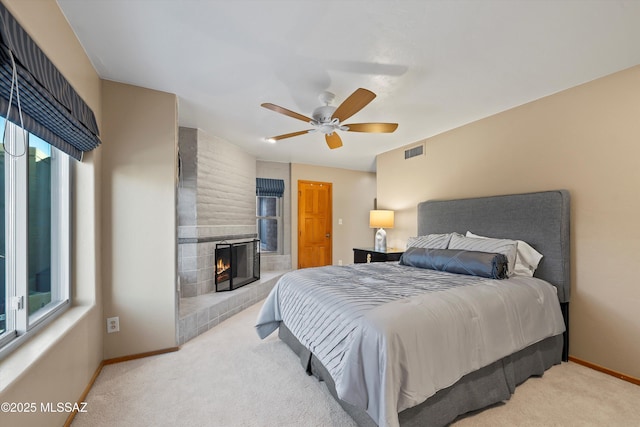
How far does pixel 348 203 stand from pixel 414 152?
2235 mm

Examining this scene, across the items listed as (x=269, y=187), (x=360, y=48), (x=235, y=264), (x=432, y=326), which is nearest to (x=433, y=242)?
(x=432, y=326)

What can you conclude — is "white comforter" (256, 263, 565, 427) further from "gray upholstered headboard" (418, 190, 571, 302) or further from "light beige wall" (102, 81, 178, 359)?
"light beige wall" (102, 81, 178, 359)

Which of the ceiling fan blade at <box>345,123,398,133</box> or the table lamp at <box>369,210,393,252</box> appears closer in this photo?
the ceiling fan blade at <box>345,123,398,133</box>

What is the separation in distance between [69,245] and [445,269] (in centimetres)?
319

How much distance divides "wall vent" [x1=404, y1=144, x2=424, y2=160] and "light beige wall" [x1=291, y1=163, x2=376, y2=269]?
1957 mm

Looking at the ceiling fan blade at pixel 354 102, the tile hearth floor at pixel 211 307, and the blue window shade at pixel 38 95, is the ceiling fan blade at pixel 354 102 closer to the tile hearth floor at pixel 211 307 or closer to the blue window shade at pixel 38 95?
the blue window shade at pixel 38 95

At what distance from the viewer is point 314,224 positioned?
5703 mm

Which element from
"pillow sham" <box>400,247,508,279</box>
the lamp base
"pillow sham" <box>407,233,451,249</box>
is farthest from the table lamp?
"pillow sham" <box>400,247,508,279</box>

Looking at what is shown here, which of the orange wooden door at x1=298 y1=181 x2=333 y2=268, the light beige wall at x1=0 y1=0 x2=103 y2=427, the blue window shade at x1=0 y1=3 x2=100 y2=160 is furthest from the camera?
the orange wooden door at x1=298 y1=181 x2=333 y2=268

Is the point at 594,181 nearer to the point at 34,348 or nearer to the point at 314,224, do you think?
the point at 34,348

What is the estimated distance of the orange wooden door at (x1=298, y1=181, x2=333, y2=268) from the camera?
18.2ft

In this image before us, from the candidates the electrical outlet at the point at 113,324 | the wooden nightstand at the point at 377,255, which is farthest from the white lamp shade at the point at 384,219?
the electrical outlet at the point at 113,324

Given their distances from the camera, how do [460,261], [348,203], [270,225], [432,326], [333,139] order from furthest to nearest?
[348,203], [270,225], [333,139], [460,261], [432,326]

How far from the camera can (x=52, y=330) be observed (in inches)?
62.3
